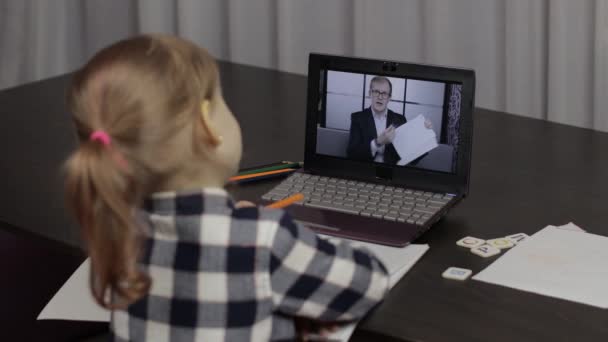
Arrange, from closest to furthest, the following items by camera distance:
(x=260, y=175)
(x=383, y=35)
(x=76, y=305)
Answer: (x=76, y=305) < (x=260, y=175) < (x=383, y=35)

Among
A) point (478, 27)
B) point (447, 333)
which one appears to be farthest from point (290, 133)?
point (478, 27)

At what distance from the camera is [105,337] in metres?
1.78

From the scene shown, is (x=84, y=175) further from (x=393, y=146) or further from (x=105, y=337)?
(x=105, y=337)

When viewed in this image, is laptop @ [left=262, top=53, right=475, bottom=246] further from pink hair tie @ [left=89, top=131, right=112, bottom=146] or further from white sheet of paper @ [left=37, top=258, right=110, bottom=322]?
pink hair tie @ [left=89, top=131, right=112, bottom=146]

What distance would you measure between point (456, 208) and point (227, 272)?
538mm

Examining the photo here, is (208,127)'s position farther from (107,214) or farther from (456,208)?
(456,208)

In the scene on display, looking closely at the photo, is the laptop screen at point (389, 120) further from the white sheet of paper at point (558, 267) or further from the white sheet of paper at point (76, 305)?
the white sheet of paper at point (76, 305)

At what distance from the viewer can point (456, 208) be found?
1483mm

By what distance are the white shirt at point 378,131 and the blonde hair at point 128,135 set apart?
490mm

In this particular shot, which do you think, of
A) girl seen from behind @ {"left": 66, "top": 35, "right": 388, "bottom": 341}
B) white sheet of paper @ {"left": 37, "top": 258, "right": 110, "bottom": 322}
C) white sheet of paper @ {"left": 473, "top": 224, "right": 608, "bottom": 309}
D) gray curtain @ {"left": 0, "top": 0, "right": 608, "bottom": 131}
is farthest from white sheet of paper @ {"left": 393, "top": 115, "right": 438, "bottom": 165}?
gray curtain @ {"left": 0, "top": 0, "right": 608, "bottom": 131}

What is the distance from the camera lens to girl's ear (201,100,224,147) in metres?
1.02

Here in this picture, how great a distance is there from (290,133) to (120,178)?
0.90 m

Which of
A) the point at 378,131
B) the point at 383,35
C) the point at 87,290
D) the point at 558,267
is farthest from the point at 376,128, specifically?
the point at 383,35

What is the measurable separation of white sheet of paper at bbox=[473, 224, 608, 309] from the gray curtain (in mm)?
1319
